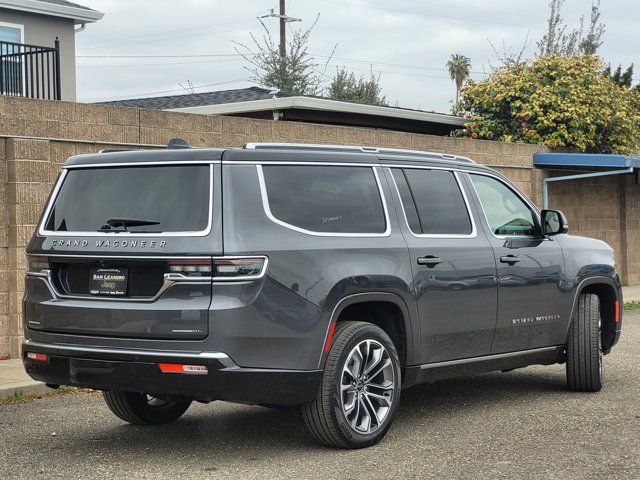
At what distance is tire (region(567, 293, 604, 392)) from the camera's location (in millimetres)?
8750

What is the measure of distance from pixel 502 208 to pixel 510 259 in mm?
512

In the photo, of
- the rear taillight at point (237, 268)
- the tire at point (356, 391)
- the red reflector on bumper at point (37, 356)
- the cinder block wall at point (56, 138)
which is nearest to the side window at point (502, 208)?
the tire at point (356, 391)

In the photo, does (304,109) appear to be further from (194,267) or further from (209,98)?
(194,267)

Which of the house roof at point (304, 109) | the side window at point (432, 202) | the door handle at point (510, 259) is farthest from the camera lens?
the house roof at point (304, 109)

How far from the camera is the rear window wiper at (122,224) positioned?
6436 millimetres

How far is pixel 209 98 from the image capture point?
21.7 meters

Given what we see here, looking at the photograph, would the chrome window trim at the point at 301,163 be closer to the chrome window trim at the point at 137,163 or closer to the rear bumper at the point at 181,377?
the chrome window trim at the point at 137,163

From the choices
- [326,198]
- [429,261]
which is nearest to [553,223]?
[429,261]

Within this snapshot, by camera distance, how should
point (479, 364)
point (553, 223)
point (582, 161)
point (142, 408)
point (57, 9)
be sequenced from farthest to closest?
point (57, 9) → point (582, 161) → point (553, 223) → point (479, 364) → point (142, 408)

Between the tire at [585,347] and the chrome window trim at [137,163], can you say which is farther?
the tire at [585,347]

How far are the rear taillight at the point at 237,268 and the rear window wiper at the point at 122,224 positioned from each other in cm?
55

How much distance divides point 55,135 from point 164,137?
1669 millimetres

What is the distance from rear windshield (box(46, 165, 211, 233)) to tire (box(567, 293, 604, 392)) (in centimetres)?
379

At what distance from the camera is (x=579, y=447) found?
682cm
